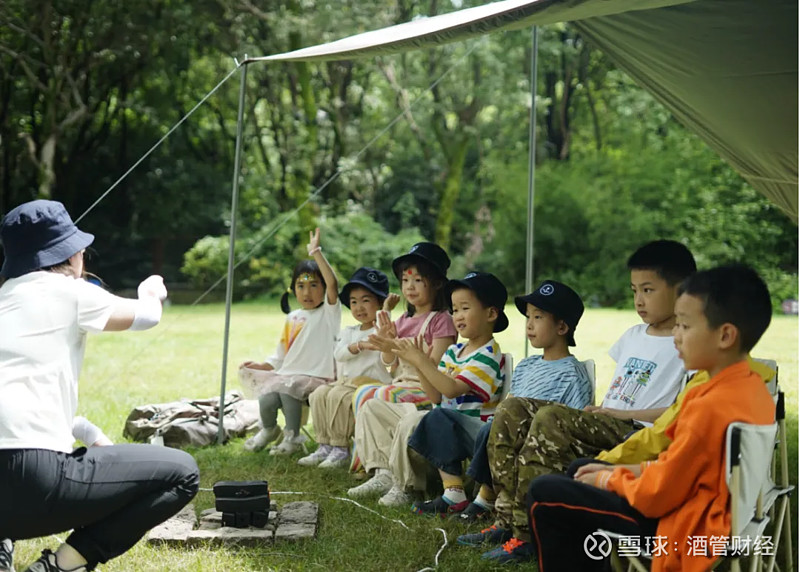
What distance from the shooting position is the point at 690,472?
2385mm

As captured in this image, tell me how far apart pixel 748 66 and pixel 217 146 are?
16729mm

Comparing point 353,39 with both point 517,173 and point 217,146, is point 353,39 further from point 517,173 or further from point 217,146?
point 217,146

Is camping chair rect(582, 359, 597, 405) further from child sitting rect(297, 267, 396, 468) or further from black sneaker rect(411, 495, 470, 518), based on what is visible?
child sitting rect(297, 267, 396, 468)

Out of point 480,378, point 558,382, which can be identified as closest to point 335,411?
point 480,378

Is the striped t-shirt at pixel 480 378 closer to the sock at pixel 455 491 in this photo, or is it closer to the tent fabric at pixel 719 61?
the sock at pixel 455 491

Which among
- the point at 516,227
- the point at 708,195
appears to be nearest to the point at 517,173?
the point at 516,227

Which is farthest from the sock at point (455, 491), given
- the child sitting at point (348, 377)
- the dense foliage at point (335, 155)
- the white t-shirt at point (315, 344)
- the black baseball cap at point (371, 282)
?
the dense foliage at point (335, 155)

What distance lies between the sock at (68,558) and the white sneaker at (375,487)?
1703 mm

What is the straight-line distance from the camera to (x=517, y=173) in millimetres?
18438

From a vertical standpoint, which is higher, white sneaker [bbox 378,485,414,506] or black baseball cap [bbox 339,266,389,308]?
black baseball cap [bbox 339,266,389,308]

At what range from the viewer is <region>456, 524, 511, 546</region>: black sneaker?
360 cm

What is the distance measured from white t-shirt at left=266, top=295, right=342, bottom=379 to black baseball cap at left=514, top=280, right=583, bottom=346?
1832 millimetres

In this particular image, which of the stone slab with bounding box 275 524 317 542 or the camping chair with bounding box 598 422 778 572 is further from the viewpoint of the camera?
the stone slab with bounding box 275 524 317 542

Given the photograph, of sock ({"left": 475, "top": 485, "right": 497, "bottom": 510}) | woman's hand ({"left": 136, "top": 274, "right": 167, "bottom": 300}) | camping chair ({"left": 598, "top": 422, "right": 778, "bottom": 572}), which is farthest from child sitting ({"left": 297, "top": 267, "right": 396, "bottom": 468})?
camping chair ({"left": 598, "top": 422, "right": 778, "bottom": 572})
